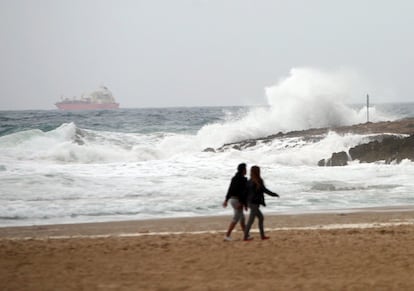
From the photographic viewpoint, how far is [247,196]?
378 inches

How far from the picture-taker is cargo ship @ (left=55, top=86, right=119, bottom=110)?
457 ft

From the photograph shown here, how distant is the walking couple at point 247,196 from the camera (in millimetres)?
9500

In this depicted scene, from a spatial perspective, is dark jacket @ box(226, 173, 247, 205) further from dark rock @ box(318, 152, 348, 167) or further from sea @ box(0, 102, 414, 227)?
dark rock @ box(318, 152, 348, 167)

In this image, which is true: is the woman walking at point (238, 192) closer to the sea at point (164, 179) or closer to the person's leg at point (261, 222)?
the person's leg at point (261, 222)

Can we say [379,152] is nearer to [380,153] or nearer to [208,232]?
[380,153]

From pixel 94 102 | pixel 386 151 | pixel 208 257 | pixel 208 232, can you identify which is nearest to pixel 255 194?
pixel 208 257

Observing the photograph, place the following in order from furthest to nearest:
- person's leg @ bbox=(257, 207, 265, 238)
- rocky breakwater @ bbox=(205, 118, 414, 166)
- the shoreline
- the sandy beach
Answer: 1. rocky breakwater @ bbox=(205, 118, 414, 166)
2. the shoreline
3. person's leg @ bbox=(257, 207, 265, 238)
4. the sandy beach

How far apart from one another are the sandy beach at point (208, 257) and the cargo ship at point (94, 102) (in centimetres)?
12920

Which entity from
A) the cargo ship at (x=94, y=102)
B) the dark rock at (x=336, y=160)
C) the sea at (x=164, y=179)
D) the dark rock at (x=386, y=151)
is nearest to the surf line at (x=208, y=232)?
the sea at (x=164, y=179)

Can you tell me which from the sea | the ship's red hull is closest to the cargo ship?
the ship's red hull

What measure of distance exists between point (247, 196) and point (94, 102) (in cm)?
13384

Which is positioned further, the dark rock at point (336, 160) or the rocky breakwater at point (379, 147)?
the dark rock at point (336, 160)

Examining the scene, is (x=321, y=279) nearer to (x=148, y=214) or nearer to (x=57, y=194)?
(x=148, y=214)

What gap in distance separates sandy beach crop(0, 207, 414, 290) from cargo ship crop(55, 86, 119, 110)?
12920 cm
